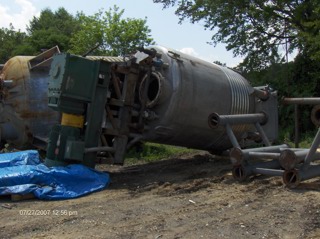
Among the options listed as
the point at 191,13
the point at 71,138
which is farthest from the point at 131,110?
the point at 191,13

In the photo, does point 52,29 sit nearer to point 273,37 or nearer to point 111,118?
point 273,37

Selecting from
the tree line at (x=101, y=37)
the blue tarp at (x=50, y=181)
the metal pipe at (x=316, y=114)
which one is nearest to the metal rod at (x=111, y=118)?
the blue tarp at (x=50, y=181)

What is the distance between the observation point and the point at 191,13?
18.1 meters

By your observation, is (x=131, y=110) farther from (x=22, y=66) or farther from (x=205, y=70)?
(x=22, y=66)

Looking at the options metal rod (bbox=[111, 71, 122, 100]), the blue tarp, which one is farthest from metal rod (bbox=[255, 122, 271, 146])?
the blue tarp

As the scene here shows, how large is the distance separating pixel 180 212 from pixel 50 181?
2.19m

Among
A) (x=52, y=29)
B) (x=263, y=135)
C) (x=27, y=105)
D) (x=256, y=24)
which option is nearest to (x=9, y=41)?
(x=52, y=29)

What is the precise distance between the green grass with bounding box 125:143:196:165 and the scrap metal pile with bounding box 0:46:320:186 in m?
1.74

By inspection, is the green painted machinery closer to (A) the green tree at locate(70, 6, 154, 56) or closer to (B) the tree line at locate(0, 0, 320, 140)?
(B) the tree line at locate(0, 0, 320, 140)

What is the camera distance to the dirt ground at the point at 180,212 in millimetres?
4273

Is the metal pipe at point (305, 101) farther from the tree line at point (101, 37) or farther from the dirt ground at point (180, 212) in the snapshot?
the tree line at point (101, 37)

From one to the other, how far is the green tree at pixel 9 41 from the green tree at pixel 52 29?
1.24m

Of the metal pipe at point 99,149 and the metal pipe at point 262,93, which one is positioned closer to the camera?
the metal pipe at point 99,149

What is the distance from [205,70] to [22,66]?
3.63 metres
